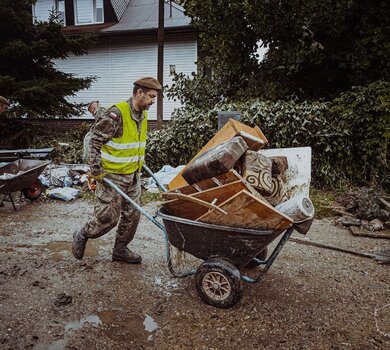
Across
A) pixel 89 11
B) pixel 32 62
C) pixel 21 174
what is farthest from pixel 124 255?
pixel 89 11

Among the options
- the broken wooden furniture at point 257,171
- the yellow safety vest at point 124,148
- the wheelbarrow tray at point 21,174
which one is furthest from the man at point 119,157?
the wheelbarrow tray at point 21,174

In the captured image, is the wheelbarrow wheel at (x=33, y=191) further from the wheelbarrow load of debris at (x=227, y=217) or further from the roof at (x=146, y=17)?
the roof at (x=146, y=17)

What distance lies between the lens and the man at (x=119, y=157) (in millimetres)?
3602

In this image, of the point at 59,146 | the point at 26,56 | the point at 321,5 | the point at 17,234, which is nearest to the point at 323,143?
the point at 321,5

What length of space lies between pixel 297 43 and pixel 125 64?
1007cm

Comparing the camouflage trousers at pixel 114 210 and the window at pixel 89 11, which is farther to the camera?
the window at pixel 89 11

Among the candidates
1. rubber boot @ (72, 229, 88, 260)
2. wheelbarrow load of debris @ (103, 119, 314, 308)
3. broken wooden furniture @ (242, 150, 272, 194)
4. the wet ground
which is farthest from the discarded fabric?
broken wooden furniture @ (242, 150, 272, 194)

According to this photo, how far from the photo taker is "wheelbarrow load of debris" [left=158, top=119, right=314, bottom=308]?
9.60 feet

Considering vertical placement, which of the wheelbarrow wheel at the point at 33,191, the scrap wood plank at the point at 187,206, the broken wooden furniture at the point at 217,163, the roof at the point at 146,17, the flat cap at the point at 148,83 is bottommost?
the wheelbarrow wheel at the point at 33,191

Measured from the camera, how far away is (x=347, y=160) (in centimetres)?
731

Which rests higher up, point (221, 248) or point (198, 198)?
point (198, 198)

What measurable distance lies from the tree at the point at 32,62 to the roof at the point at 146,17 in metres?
4.33

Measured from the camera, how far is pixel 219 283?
3156 millimetres

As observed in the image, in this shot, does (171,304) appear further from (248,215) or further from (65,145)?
(65,145)
